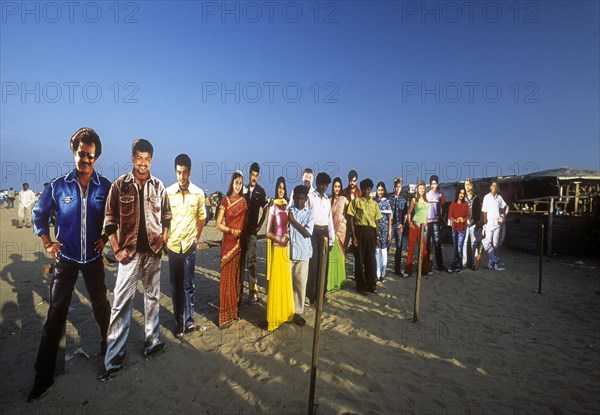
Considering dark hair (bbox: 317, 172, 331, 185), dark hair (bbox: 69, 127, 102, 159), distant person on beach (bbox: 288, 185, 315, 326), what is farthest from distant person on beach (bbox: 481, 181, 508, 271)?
dark hair (bbox: 69, 127, 102, 159)

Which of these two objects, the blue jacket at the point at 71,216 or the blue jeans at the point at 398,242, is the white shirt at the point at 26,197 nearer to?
the blue jacket at the point at 71,216

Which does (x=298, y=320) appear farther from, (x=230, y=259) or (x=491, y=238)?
(x=491, y=238)

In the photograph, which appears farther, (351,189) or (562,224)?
(562,224)

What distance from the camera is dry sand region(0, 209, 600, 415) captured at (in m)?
2.92

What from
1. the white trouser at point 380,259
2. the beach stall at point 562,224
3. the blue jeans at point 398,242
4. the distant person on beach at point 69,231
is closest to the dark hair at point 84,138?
the distant person on beach at point 69,231

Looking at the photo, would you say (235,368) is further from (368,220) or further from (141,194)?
(368,220)

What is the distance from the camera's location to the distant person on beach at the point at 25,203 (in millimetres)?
16714

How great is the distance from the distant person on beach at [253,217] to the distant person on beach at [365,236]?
1.98m

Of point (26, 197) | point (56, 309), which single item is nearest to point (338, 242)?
point (56, 309)

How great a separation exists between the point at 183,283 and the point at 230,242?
856mm

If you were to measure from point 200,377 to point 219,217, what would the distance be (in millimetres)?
2064

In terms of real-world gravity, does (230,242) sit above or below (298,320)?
above

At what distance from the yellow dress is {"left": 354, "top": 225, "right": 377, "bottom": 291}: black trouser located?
7.34 ft

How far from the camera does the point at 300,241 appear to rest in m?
4.53
